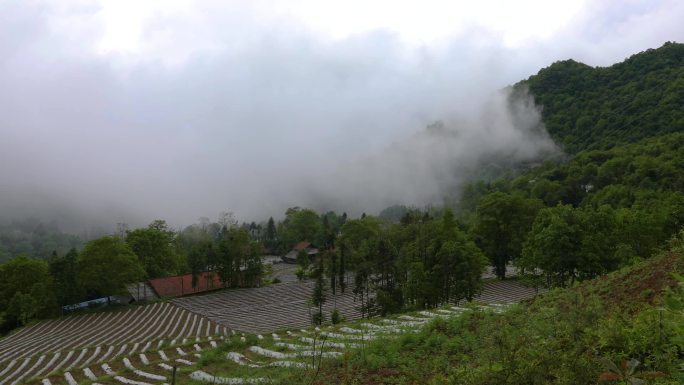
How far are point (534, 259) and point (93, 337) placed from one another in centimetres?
3076

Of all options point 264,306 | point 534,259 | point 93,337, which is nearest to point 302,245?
point 264,306

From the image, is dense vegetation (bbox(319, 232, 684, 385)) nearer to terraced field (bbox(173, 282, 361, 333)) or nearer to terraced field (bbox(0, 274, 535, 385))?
terraced field (bbox(0, 274, 535, 385))

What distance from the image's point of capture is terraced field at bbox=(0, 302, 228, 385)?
22297 mm

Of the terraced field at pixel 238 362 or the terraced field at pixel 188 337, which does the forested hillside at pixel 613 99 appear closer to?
the terraced field at pixel 188 337

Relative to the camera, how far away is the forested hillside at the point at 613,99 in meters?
93.6

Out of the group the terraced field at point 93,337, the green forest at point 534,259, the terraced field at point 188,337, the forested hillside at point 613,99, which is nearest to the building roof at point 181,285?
the green forest at point 534,259

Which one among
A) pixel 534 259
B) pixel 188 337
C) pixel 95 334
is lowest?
pixel 95 334

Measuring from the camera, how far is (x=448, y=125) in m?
180

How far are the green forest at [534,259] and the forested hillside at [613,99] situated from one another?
0.44 metres

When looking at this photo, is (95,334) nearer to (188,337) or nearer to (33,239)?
(188,337)

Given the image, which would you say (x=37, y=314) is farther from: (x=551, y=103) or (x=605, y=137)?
(x=551, y=103)

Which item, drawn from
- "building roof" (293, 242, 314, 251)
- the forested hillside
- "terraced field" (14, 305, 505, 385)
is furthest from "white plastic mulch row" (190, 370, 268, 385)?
the forested hillside

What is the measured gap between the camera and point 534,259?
26.0 meters

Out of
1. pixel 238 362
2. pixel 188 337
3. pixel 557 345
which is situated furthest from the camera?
pixel 188 337
